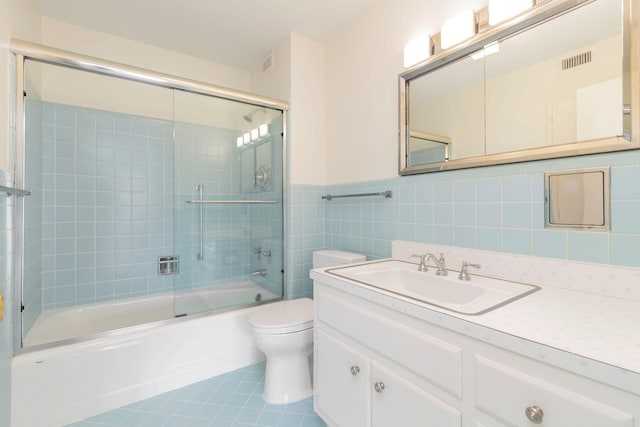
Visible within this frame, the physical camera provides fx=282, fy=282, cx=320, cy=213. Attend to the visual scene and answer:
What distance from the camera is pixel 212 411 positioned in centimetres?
148

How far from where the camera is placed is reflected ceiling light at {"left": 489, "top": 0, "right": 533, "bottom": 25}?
1.14 m

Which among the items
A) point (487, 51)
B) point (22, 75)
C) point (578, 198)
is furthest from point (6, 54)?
point (578, 198)

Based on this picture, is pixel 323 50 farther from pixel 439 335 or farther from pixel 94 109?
pixel 439 335

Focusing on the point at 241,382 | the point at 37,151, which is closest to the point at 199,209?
the point at 37,151

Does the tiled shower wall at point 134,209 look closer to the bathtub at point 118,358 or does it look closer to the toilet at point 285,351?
the bathtub at point 118,358

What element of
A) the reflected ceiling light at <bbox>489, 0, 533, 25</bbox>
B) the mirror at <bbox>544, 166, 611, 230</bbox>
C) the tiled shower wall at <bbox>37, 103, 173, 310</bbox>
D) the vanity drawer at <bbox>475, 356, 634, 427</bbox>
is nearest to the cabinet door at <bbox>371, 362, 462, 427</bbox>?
the vanity drawer at <bbox>475, 356, 634, 427</bbox>

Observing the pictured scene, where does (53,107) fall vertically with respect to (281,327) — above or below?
above

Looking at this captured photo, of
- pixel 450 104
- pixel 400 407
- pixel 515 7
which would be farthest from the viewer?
pixel 450 104

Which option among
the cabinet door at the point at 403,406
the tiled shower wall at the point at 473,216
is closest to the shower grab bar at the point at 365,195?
the tiled shower wall at the point at 473,216

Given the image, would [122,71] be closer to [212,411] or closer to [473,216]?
[212,411]

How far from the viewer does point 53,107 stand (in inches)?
80.2

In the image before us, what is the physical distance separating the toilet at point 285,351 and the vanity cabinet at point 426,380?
269 mm

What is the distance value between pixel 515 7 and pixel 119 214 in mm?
2818

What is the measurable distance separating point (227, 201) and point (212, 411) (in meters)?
1.38
